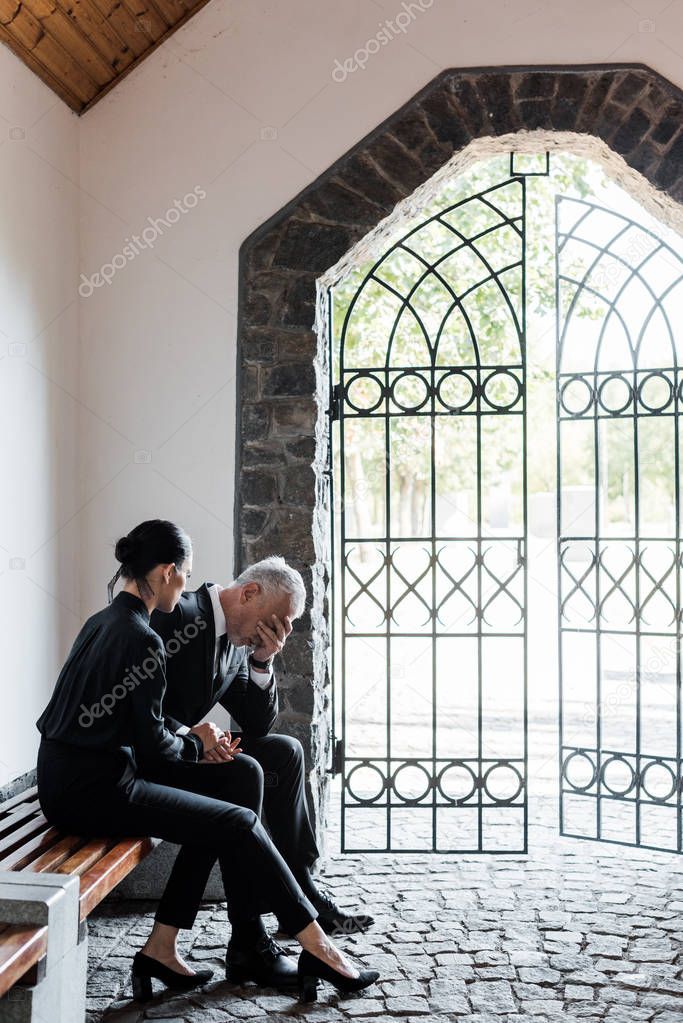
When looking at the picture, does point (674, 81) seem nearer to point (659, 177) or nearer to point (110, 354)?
point (659, 177)

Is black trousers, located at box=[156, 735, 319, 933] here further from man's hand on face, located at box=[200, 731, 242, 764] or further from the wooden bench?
the wooden bench

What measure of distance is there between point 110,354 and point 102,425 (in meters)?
0.30

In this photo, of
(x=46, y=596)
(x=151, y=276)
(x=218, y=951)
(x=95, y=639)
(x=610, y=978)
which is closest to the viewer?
(x=95, y=639)

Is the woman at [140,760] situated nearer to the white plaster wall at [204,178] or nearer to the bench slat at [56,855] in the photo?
the bench slat at [56,855]

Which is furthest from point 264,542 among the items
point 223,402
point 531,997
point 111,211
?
point 531,997

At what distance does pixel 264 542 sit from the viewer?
13.8 feet

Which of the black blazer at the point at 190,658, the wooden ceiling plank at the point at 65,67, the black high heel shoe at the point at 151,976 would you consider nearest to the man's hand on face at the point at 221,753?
the black blazer at the point at 190,658

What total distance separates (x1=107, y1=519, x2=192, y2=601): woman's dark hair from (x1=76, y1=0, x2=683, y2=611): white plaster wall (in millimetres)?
1180

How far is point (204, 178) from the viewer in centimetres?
430

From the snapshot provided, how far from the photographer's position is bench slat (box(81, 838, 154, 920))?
2564 mm

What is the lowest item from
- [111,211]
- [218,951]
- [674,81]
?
[218,951]

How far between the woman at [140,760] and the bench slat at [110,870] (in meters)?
0.05

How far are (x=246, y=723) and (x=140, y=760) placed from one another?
0.63 meters

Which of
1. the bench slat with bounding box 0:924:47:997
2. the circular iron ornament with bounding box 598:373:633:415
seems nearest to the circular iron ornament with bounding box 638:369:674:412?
the circular iron ornament with bounding box 598:373:633:415
